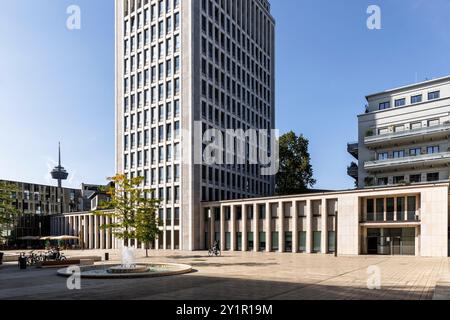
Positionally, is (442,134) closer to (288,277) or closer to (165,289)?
(288,277)

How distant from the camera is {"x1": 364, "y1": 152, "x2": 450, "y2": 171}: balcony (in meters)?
53.9

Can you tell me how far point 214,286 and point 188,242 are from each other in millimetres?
39856

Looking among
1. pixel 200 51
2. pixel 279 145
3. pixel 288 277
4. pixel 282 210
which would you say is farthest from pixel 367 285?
pixel 279 145

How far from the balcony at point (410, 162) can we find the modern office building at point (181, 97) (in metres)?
23.2

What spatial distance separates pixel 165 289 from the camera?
20188 mm

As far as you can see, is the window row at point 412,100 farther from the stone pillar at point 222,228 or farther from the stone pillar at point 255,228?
the stone pillar at point 222,228

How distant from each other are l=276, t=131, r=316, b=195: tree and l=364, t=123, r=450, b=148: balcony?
14.7 m

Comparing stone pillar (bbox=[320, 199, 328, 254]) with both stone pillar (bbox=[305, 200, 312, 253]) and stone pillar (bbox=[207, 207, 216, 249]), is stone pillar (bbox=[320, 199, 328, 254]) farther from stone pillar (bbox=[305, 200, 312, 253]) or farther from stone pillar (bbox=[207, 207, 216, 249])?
stone pillar (bbox=[207, 207, 216, 249])

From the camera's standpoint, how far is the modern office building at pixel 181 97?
61.6 m

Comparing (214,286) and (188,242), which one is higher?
(214,286)

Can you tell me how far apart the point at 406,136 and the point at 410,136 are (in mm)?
516

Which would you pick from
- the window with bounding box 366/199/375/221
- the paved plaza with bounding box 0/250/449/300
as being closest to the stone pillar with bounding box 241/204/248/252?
the window with bounding box 366/199/375/221
